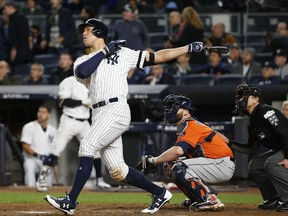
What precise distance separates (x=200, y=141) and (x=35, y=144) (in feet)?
17.3

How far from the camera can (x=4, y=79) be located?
13195 mm

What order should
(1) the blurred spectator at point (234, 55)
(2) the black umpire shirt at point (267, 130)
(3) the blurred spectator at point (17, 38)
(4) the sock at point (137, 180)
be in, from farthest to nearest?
(3) the blurred spectator at point (17, 38)
(1) the blurred spectator at point (234, 55)
(2) the black umpire shirt at point (267, 130)
(4) the sock at point (137, 180)

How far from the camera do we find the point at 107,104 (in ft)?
23.6

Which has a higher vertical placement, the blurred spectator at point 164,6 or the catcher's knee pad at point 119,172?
the blurred spectator at point 164,6

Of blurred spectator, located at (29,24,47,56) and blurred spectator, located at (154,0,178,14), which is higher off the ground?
blurred spectator, located at (154,0,178,14)

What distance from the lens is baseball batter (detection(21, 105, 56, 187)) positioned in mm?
12427

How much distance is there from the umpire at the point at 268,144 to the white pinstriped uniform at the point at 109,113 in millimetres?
1212

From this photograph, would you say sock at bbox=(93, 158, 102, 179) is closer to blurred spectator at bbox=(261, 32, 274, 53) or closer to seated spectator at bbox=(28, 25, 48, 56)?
blurred spectator at bbox=(261, 32, 274, 53)

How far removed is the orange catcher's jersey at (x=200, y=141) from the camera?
7.54 metres

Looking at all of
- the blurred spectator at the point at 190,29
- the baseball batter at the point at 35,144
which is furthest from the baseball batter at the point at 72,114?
the blurred spectator at the point at 190,29

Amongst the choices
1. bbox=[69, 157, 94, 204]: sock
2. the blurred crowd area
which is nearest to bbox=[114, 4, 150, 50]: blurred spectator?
the blurred crowd area

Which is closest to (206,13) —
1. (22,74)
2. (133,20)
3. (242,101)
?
(133,20)

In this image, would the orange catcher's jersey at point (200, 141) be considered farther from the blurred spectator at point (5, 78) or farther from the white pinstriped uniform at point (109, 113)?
the blurred spectator at point (5, 78)

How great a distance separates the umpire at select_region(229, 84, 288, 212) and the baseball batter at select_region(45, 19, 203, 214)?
0.83 m
